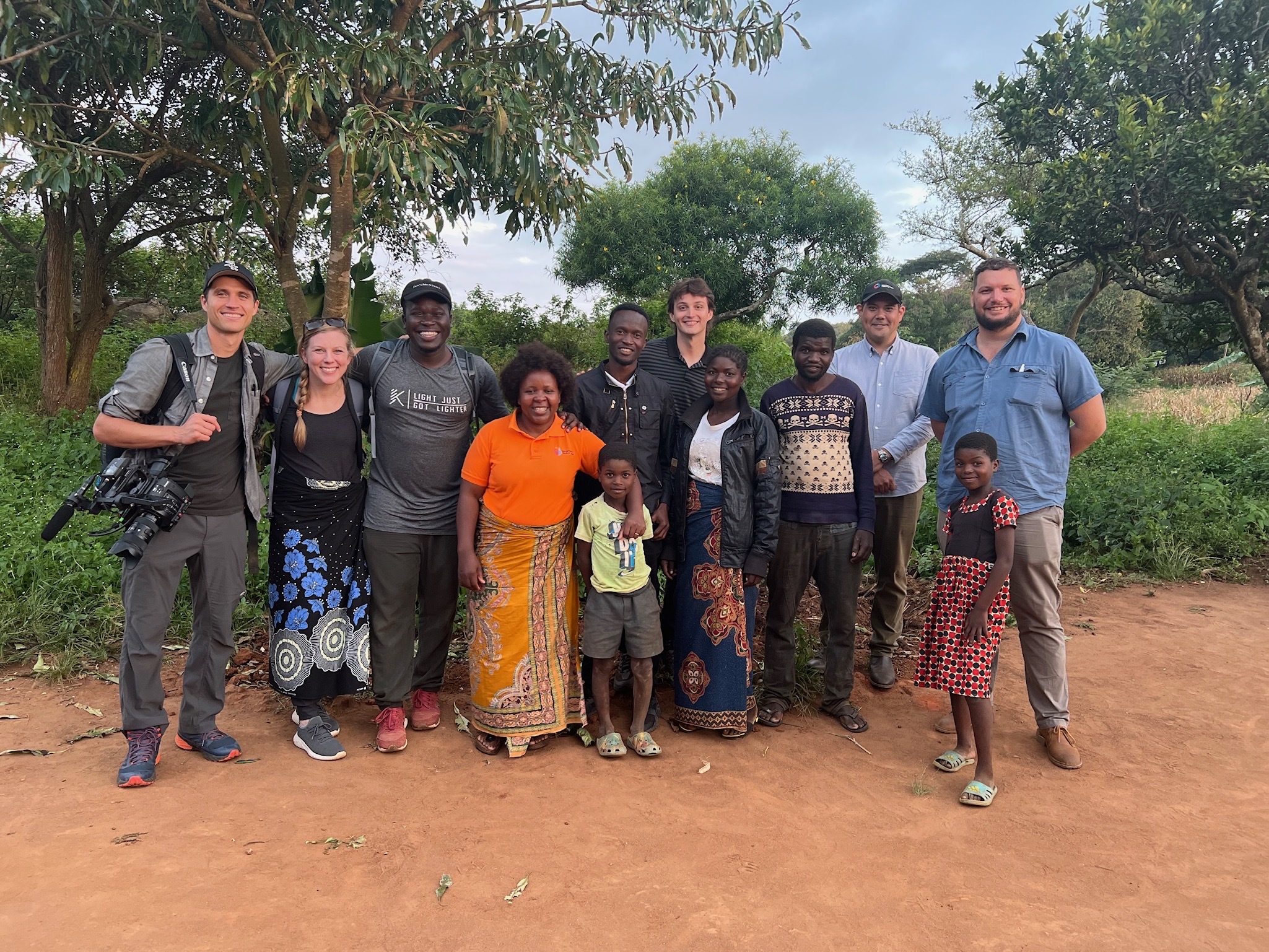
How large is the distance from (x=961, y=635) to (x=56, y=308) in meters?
11.2

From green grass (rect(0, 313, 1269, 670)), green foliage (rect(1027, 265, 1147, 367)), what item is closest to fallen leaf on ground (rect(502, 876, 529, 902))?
green grass (rect(0, 313, 1269, 670))

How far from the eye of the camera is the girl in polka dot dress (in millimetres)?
3184

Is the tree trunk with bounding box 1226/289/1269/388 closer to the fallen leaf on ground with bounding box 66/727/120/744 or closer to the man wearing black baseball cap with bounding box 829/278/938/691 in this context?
the man wearing black baseball cap with bounding box 829/278/938/691

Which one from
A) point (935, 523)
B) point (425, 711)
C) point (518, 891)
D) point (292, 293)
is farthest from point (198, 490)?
point (935, 523)

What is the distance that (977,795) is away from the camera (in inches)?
122

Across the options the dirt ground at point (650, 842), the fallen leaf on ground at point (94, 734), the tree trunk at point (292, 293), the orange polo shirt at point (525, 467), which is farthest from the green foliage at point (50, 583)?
the orange polo shirt at point (525, 467)

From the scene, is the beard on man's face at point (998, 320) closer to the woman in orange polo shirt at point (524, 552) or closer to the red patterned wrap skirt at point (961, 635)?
the red patterned wrap skirt at point (961, 635)

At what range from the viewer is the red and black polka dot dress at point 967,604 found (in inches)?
127

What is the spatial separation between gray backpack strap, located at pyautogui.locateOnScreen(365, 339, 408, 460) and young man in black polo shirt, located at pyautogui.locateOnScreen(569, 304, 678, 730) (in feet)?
2.64

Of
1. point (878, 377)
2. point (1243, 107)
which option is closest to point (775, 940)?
point (878, 377)

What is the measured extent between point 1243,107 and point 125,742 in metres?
8.56

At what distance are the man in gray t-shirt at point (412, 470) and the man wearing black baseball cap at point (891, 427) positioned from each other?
75.5 inches

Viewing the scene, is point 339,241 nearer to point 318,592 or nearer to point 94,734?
point 318,592

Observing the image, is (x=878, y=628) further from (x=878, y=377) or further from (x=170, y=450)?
(x=170, y=450)
